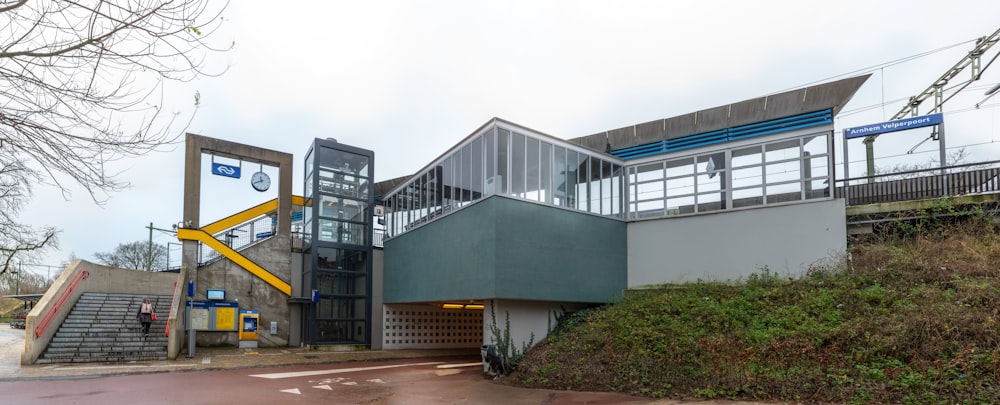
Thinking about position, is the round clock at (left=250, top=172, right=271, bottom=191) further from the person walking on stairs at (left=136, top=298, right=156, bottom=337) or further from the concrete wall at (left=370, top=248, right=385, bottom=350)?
the person walking on stairs at (left=136, top=298, right=156, bottom=337)

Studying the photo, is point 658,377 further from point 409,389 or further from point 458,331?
point 458,331

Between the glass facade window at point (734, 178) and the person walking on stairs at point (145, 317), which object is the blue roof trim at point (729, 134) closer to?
the glass facade window at point (734, 178)

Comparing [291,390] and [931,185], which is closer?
[291,390]

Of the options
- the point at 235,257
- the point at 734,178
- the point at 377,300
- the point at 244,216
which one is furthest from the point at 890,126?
the point at 244,216

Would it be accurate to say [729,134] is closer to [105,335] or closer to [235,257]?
[235,257]

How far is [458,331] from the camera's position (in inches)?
920

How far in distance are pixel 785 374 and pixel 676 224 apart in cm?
786

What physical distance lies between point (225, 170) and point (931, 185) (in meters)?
23.8

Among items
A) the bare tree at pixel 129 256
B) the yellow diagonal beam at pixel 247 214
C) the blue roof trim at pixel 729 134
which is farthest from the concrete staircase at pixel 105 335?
the bare tree at pixel 129 256

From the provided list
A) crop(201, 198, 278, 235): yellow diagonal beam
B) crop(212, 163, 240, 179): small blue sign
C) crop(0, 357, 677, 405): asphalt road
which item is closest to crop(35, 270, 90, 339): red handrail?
crop(0, 357, 677, 405): asphalt road

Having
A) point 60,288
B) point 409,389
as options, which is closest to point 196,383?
point 409,389

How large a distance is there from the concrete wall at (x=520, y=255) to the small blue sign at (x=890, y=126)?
866 cm

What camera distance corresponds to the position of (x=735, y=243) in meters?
15.7

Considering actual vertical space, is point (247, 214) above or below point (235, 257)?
above
